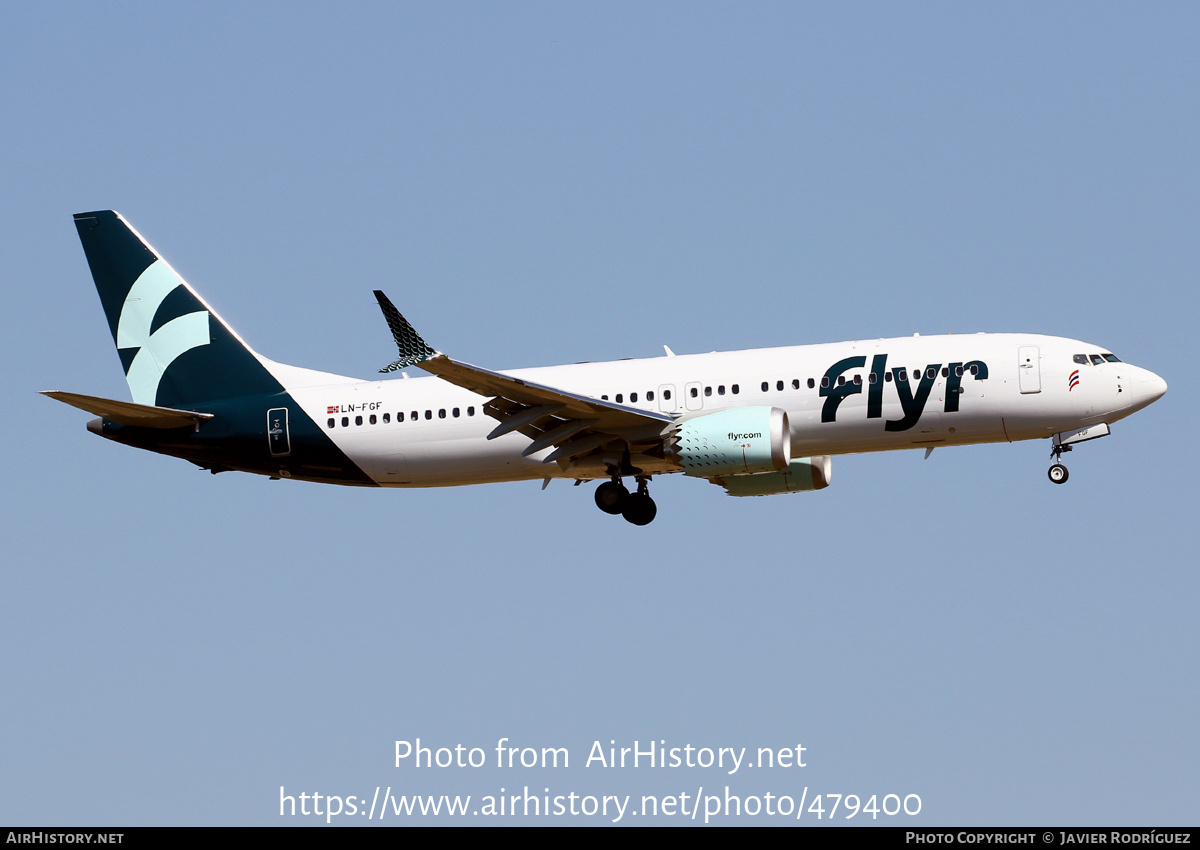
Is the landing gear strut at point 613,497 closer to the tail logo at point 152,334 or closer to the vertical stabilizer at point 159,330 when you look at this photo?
the vertical stabilizer at point 159,330

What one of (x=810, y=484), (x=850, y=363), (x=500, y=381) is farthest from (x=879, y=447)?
(x=500, y=381)

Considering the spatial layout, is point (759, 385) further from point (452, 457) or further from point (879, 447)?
point (452, 457)

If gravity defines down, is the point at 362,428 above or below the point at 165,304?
below

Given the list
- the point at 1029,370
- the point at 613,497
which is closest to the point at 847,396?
the point at 1029,370

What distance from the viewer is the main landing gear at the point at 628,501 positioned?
42469mm

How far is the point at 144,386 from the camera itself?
46312 mm

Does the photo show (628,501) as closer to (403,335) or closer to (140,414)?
(403,335)

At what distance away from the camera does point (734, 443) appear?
3888 cm

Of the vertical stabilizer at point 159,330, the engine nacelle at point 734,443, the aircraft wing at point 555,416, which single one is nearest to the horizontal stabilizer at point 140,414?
the vertical stabilizer at point 159,330

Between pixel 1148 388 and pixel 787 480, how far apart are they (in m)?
10.4
